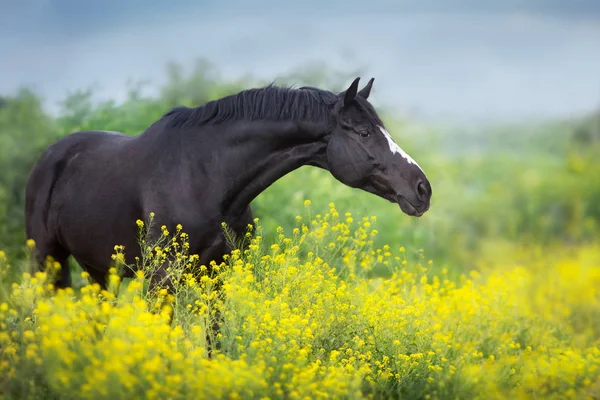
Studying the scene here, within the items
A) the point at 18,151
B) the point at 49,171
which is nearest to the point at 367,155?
the point at 49,171

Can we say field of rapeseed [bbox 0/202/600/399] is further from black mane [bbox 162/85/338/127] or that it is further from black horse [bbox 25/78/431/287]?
black mane [bbox 162/85/338/127]

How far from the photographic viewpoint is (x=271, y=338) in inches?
198

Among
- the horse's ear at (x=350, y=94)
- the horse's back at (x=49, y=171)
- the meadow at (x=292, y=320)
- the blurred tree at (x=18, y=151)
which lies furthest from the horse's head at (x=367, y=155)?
the blurred tree at (x=18, y=151)

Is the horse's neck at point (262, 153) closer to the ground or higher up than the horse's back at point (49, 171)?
higher up

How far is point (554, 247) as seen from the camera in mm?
14773

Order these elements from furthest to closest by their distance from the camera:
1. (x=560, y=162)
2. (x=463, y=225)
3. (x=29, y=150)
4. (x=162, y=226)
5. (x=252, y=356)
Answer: (x=560, y=162), (x=463, y=225), (x=29, y=150), (x=162, y=226), (x=252, y=356)

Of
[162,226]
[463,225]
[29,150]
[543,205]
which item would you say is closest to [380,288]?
[162,226]

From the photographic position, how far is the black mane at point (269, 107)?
18.1 ft

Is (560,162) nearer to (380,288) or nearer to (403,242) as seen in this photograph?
(403,242)

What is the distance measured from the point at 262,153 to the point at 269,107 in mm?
343

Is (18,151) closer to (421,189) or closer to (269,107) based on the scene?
(269,107)

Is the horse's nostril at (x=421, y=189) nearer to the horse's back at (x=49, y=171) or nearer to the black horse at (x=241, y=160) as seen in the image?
the black horse at (x=241, y=160)

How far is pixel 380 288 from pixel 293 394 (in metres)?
2.21

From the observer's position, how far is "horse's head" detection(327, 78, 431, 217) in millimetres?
5422
